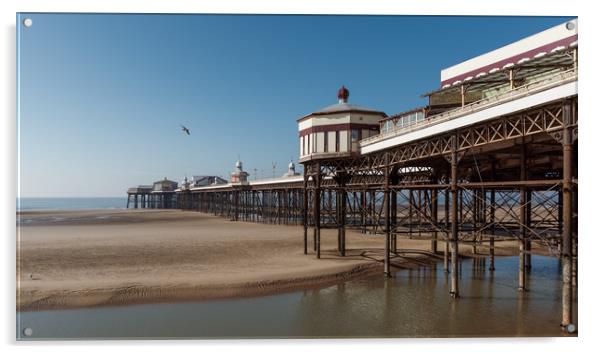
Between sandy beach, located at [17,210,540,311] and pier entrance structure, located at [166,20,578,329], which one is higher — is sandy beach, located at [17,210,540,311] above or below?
below

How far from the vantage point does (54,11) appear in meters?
12.5

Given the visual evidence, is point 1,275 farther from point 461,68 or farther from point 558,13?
point 461,68

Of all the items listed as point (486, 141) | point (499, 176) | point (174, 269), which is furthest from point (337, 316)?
point (499, 176)

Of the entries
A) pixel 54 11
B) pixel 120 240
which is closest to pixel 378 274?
pixel 54 11

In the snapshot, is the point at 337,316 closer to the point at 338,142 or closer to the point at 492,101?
the point at 492,101

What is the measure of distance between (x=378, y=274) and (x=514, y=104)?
1255cm

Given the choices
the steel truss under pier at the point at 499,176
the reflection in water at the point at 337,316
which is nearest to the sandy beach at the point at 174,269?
the reflection in water at the point at 337,316

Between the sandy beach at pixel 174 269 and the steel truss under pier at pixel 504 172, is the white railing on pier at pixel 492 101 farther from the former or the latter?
the sandy beach at pixel 174 269

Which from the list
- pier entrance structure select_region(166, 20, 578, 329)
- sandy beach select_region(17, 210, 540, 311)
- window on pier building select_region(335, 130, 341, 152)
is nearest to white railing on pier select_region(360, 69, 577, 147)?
pier entrance structure select_region(166, 20, 578, 329)

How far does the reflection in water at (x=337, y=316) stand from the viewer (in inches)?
531

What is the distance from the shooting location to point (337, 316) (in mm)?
14859

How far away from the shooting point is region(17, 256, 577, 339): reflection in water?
44.2 feet

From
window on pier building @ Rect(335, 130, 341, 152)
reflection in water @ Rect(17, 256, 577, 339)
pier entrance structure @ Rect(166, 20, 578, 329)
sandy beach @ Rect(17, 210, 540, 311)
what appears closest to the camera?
pier entrance structure @ Rect(166, 20, 578, 329)

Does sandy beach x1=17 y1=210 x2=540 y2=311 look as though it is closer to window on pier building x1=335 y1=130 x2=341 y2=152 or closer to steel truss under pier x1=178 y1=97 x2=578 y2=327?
steel truss under pier x1=178 y1=97 x2=578 y2=327
